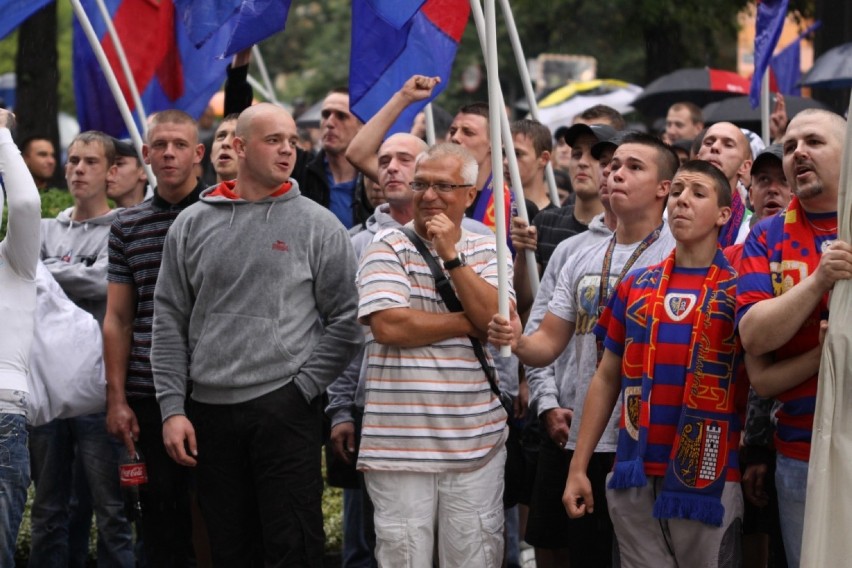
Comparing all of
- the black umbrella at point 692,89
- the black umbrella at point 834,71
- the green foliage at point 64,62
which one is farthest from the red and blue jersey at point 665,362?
the green foliage at point 64,62

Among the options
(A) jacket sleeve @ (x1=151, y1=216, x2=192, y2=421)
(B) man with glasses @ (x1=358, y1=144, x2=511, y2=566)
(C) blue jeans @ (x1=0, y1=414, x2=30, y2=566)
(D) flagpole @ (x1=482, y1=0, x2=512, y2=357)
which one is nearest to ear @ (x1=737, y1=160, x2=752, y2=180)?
(B) man with glasses @ (x1=358, y1=144, x2=511, y2=566)

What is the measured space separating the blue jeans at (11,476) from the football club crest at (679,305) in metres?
2.71

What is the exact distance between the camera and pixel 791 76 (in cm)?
1530

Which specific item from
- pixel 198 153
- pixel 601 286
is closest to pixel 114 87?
pixel 198 153

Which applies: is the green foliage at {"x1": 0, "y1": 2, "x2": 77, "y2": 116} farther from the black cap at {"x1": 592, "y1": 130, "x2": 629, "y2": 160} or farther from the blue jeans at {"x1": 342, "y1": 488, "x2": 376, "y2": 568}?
the black cap at {"x1": 592, "y1": 130, "x2": 629, "y2": 160}

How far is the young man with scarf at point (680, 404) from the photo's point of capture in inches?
225

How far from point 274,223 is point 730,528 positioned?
2.36 metres

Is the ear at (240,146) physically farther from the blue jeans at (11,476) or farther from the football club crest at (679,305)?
the football club crest at (679,305)

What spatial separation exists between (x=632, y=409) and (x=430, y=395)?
2.75 ft

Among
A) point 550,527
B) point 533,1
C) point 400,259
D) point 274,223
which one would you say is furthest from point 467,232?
point 533,1

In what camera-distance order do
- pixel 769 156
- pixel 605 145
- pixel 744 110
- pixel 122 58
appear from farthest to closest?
pixel 744 110
pixel 122 58
pixel 605 145
pixel 769 156

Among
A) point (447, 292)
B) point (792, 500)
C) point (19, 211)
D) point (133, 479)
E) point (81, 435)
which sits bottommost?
point (133, 479)

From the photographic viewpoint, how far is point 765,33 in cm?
973

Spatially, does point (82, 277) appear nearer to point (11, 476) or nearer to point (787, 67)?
point (11, 476)
